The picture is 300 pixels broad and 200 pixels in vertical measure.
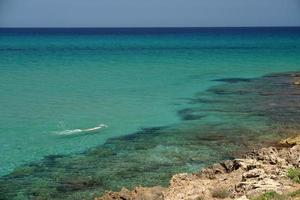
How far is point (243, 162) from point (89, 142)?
365 inches

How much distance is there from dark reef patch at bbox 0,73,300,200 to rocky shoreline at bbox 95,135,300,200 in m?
1.43

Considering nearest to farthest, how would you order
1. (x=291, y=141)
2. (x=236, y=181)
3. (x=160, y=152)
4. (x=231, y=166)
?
(x=236, y=181) → (x=231, y=166) → (x=160, y=152) → (x=291, y=141)

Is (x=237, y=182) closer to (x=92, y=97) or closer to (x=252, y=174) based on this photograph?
(x=252, y=174)

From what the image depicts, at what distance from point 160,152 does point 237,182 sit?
Result: 679 centimetres

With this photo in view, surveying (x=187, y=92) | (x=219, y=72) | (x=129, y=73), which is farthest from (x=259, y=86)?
(x=129, y=73)

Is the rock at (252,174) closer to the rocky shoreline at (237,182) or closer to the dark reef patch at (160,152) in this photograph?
the rocky shoreline at (237,182)

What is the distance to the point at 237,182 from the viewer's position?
48.6ft

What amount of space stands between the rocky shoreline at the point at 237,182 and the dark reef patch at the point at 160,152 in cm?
143

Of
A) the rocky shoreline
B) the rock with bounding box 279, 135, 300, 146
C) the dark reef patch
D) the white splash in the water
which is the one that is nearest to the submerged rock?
the rocky shoreline

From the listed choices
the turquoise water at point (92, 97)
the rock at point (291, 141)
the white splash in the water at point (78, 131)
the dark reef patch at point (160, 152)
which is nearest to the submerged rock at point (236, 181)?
the dark reef patch at point (160, 152)

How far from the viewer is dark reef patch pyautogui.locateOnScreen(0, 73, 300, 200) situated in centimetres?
1731

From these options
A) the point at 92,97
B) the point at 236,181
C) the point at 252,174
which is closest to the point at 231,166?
the point at 236,181

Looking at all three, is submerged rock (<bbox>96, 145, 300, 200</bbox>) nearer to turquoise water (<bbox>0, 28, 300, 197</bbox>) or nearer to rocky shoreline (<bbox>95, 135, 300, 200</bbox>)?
rocky shoreline (<bbox>95, 135, 300, 200</bbox>)

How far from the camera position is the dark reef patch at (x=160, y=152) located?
17.3 m
